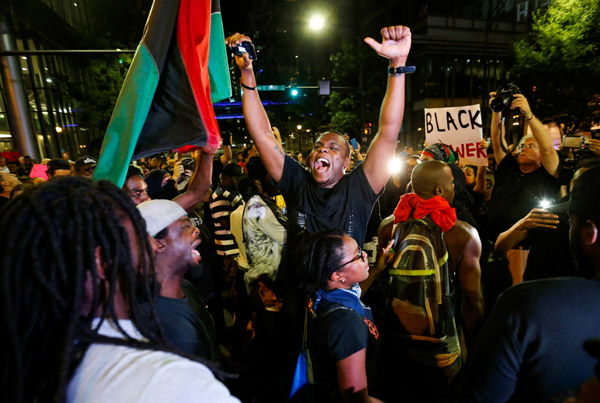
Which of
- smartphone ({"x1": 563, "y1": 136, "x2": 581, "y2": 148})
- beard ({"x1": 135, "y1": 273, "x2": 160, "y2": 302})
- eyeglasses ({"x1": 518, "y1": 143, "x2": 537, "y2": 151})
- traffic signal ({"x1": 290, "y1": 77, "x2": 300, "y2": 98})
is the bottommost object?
smartphone ({"x1": 563, "y1": 136, "x2": 581, "y2": 148})

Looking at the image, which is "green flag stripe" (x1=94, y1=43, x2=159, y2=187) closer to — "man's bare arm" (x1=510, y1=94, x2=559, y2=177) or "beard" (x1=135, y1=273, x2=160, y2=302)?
"beard" (x1=135, y1=273, x2=160, y2=302)

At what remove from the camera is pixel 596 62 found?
46.9 feet

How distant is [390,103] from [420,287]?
4.82 feet

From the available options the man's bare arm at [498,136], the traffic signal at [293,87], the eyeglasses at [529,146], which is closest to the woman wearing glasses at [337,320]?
the eyeglasses at [529,146]

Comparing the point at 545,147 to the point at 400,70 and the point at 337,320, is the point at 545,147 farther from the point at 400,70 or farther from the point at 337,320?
the point at 337,320

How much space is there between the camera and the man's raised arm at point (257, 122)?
2809mm

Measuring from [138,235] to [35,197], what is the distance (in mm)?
307

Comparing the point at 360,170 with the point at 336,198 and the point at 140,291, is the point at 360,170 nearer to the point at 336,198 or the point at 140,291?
the point at 336,198

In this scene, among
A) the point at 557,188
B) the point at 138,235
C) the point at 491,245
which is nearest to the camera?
the point at 138,235

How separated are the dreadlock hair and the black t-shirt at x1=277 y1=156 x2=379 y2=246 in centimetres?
37

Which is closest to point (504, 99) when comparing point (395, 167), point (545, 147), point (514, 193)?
point (545, 147)

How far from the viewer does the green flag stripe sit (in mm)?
2055

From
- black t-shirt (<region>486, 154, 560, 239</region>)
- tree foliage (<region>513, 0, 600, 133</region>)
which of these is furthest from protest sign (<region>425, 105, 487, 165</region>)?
tree foliage (<region>513, 0, 600, 133</region>)

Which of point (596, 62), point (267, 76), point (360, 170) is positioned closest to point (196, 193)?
point (360, 170)
